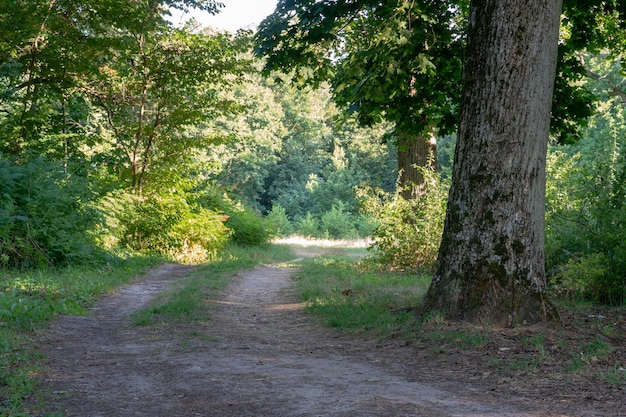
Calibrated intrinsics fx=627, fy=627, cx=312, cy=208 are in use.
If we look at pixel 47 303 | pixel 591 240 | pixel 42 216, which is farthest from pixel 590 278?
pixel 42 216

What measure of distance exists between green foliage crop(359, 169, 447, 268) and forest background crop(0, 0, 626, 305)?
32 millimetres

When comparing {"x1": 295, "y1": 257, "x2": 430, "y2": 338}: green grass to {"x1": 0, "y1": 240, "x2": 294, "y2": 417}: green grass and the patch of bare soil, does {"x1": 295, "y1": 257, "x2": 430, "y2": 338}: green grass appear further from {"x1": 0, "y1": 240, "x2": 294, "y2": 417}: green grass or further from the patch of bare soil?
{"x1": 0, "y1": 240, "x2": 294, "y2": 417}: green grass

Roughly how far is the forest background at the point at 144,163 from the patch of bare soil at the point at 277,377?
4.09 metres

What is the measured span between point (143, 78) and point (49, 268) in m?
7.94

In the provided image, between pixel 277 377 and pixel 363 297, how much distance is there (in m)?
4.84

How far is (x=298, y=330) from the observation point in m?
8.33

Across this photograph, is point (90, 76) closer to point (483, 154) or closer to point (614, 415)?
point (483, 154)

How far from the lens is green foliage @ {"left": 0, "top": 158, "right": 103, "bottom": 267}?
1172 centimetres

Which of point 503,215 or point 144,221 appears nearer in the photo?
point 503,215

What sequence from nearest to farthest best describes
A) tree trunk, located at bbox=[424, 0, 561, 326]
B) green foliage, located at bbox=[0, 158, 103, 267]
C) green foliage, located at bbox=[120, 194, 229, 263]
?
tree trunk, located at bbox=[424, 0, 561, 326] → green foliage, located at bbox=[0, 158, 103, 267] → green foliage, located at bbox=[120, 194, 229, 263]

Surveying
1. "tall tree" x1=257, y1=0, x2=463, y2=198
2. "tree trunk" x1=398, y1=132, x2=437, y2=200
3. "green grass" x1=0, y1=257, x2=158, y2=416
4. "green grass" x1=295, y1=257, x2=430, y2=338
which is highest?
"tall tree" x1=257, y1=0, x2=463, y2=198

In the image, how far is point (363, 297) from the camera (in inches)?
405

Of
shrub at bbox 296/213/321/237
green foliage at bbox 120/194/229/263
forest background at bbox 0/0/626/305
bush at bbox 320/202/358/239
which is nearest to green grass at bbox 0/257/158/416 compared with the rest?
forest background at bbox 0/0/626/305

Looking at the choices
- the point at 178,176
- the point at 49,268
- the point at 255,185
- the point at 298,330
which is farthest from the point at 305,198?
the point at 298,330
